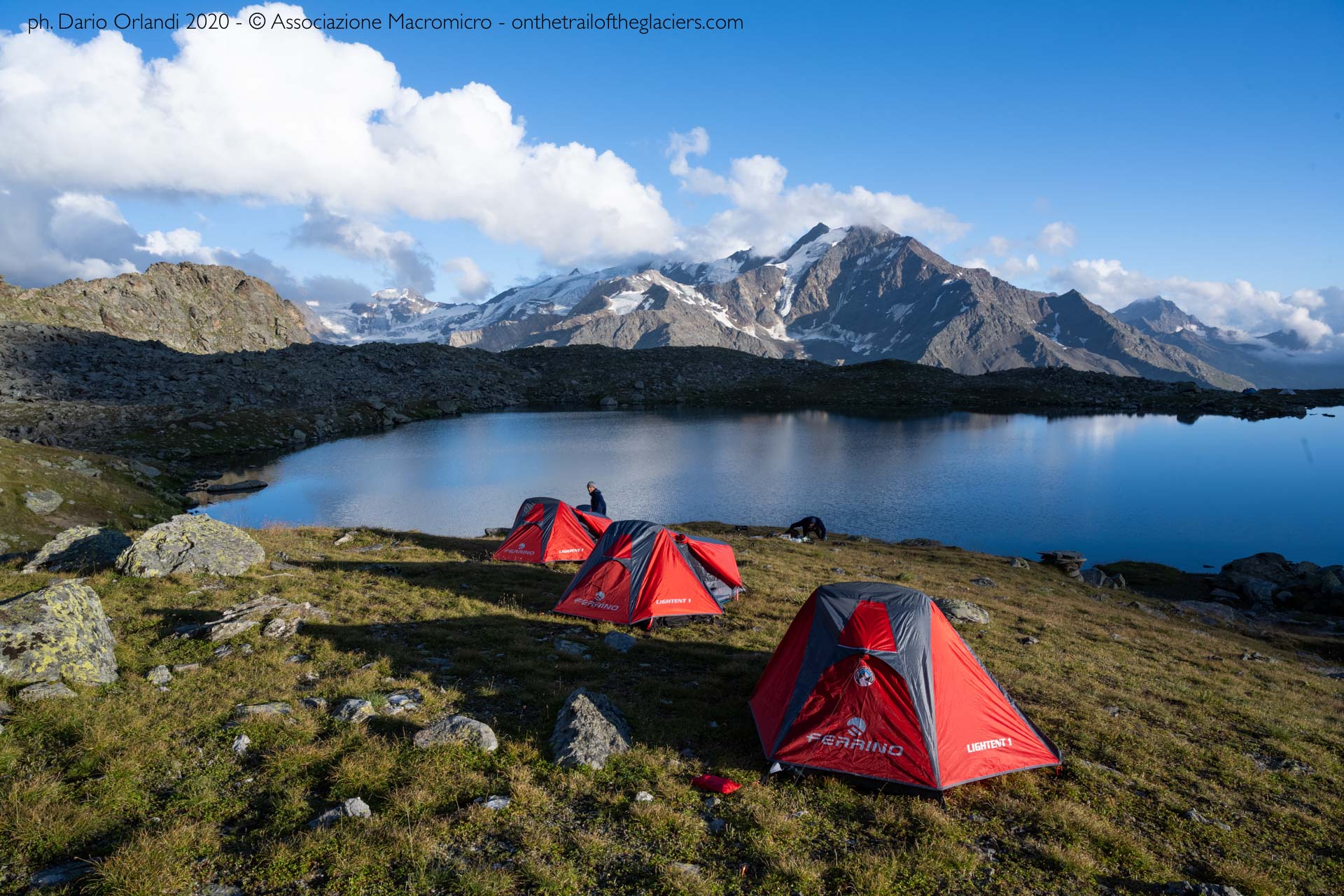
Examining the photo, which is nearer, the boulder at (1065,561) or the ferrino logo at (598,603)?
the ferrino logo at (598,603)

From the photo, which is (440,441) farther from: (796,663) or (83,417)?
(796,663)

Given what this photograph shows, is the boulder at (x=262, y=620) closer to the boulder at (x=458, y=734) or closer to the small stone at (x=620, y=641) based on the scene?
the boulder at (x=458, y=734)

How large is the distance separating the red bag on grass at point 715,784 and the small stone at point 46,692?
9.82 m

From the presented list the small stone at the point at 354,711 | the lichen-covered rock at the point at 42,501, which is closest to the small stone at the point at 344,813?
the small stone at the point at 354,711

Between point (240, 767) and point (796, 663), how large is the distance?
8444mm

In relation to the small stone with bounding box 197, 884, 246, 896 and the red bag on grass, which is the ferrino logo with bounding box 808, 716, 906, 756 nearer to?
the red bag on grass

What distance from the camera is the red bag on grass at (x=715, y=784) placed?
8.80 m

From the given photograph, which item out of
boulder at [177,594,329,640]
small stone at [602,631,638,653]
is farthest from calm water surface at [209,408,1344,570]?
small stone at [602,631,638,653]

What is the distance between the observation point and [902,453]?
229 ft

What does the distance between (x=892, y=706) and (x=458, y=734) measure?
678 centimetres

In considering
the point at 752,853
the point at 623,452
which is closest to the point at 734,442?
the point at 623,452

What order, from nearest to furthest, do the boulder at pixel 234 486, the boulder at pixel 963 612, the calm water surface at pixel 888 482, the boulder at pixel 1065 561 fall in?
the boulder at pixel 963 612, the boulder at pixel 1065 561, the calm water surface at pixel 888 482, the boulder at pixel 234 486

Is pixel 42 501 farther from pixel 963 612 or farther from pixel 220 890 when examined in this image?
pixel 963 612

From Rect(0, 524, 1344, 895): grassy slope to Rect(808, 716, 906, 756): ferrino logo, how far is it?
1.89ft
